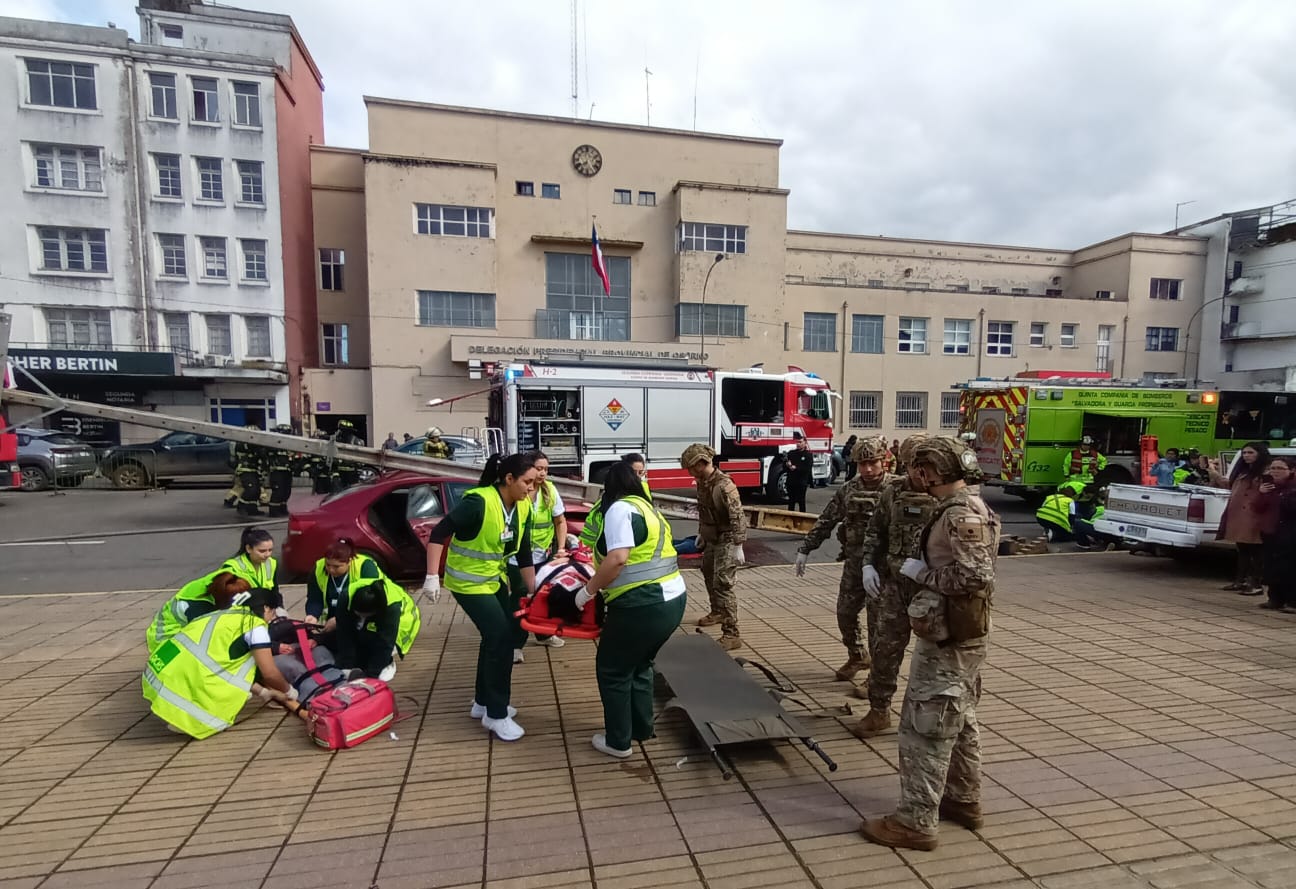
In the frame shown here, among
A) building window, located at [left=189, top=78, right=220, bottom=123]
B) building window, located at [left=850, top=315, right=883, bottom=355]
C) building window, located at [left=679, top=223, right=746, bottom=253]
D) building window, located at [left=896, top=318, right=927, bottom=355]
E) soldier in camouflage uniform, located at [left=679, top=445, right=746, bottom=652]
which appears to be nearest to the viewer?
soldier in camouflage uniform, located at [left=679, top=445, right=746, bottom=652]

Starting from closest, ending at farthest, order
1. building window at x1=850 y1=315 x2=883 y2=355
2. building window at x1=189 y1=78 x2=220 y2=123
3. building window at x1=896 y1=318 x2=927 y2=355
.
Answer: building window at x1=189 y1=78 x2=220 y2=123
building window at x1=850 y1=315 x2=883 y2=355
building window at x1=896 y1=318 x2=927 y2=355

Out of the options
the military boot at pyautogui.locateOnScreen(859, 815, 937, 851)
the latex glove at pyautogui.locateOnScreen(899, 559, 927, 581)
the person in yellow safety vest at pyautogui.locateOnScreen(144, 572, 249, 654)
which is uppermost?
the latex glove at pyautogui.locateOnScreen(899, 559, 927, 581)

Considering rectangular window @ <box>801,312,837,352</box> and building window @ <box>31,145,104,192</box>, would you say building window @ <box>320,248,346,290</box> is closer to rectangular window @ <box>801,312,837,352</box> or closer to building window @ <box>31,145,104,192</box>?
building window @ <box>31,145,104,192</box>

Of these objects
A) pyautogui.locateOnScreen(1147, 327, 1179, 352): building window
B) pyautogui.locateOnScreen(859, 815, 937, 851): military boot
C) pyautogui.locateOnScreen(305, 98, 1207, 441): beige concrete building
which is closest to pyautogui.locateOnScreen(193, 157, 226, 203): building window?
pyautogui.locateOnScreen(305, 98, 1207, 441): beige concrete building

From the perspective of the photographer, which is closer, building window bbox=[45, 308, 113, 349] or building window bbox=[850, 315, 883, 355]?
building window bbox=[45, 308, 113, 349]

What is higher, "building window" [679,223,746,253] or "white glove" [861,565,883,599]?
"building window" [679,223,746,253]

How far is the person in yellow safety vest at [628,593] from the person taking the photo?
326cm

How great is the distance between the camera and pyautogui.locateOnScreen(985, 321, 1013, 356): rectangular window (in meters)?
32.8

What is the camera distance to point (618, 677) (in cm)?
340

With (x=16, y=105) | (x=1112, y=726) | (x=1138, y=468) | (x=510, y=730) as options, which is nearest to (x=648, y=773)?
(x=510, y=730)

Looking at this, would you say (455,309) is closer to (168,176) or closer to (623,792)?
(168,176)

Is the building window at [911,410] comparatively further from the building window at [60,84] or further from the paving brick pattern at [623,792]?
the building window at [60,84]

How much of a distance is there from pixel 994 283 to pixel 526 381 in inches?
1368

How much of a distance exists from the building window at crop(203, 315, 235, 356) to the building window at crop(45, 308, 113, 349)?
133 inches
